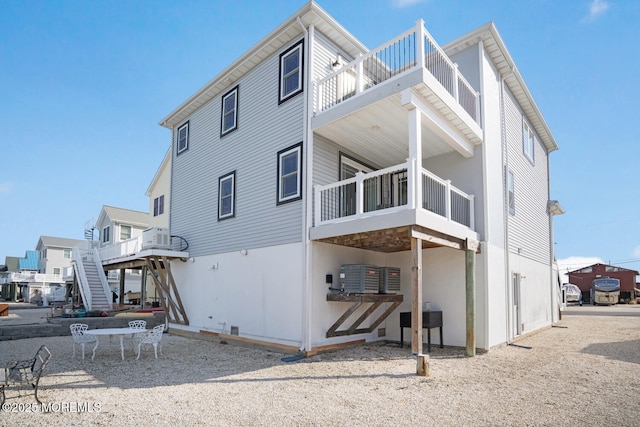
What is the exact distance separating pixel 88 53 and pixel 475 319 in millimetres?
13779

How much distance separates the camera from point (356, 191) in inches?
386

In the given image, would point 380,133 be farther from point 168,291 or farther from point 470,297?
point 168,291

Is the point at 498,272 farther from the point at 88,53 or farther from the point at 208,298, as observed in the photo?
the point at 88,53

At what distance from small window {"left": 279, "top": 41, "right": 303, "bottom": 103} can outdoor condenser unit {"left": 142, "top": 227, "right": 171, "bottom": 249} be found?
282 inches

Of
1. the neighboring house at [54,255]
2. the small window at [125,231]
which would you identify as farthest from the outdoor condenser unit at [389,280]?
the neighboring house at [54,255]

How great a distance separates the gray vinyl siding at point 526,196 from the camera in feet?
45.8

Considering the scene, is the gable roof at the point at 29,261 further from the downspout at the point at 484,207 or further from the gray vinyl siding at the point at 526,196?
the downspout at the point at 484,207

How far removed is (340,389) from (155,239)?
10.7m

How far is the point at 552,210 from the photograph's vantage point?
19.0 m

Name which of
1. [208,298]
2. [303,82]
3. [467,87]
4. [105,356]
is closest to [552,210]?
[467,87]

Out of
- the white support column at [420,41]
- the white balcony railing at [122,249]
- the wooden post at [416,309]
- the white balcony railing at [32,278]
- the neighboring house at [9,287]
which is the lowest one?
the neighboring house at [9,287]

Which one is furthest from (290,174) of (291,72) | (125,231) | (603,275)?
(603,275)

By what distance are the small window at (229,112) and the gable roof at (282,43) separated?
15.3 inches

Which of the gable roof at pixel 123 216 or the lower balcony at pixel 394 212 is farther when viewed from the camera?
the gable roof at pixel 123 216
